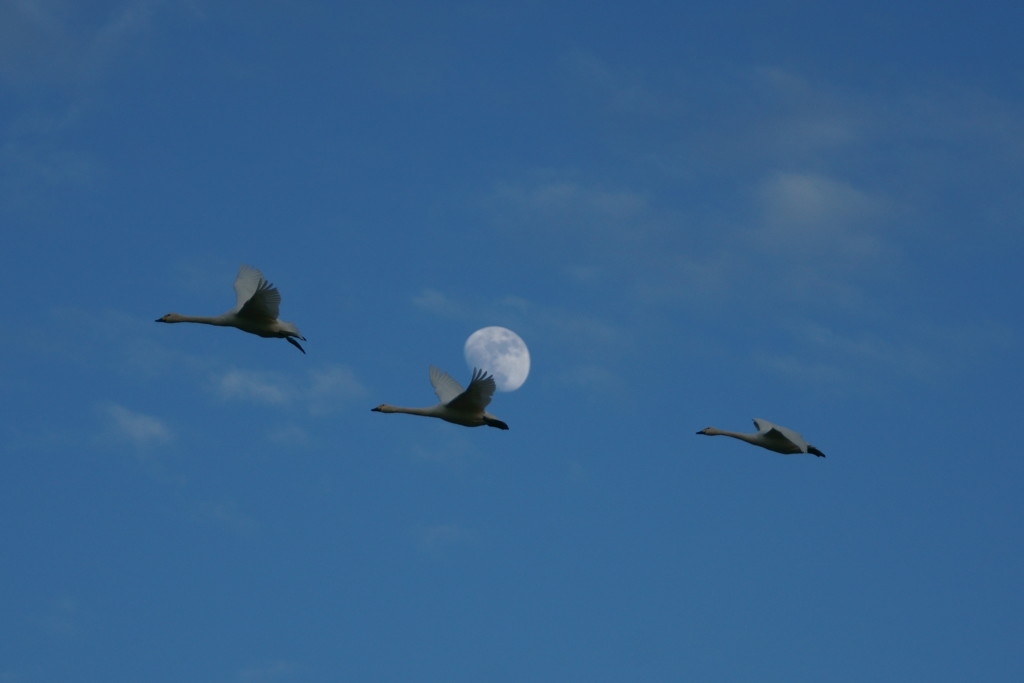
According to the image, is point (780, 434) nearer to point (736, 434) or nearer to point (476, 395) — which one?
point (736, 434)

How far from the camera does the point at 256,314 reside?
4084cm

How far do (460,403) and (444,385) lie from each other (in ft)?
9.59

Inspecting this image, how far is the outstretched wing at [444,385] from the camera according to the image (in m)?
43.6

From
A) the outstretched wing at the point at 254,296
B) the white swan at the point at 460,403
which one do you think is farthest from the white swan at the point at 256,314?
the white swan at the point at 460,403

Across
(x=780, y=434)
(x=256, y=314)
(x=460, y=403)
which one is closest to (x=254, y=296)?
(x=256, y=314)

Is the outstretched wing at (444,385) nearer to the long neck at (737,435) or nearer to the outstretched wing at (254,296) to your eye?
the outstretched wing at (254,296)

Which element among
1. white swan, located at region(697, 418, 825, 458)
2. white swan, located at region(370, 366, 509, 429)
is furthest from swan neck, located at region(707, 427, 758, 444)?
white swan, located at region(370, 366, 509, 429)

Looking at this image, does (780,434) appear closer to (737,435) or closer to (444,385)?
(737,435)

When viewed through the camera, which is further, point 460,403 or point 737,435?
point 737,435

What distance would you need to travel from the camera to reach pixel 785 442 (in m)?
43.7

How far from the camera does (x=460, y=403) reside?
41.2m

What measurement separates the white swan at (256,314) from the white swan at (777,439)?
42.6 ft

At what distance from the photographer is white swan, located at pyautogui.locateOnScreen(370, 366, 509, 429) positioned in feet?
132

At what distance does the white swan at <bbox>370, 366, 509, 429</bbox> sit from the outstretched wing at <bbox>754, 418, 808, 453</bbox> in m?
7.20
